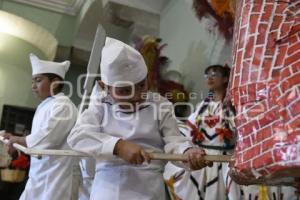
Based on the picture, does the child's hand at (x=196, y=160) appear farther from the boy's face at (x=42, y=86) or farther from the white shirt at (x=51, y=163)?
the boy's face at (x=42, y=86)

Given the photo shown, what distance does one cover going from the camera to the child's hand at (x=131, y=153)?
3.13ft

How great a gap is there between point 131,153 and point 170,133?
7.8 inches

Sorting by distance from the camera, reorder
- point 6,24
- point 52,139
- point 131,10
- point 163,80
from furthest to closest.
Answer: point 6,24 → point 131,10 → point 163,80 → point 52,139

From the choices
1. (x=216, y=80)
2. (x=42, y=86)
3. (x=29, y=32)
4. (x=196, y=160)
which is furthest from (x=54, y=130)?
(x=29, y=32)

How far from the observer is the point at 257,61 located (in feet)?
2.11

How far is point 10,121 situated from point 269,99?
13.9 feet

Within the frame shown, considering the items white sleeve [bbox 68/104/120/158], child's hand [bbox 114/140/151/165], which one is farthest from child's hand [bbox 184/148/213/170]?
white sleeve [bbox 68/104/120/158]

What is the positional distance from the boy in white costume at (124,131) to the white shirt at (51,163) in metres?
0.72

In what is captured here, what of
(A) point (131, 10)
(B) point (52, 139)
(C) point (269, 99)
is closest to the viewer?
(C) point (269, 99)

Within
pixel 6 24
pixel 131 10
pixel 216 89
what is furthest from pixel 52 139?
pixel 6 24

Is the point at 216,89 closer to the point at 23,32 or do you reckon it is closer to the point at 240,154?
the point at 240,154

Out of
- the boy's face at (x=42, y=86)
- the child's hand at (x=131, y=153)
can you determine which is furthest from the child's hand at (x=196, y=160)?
the boy's face at (x=42, y=86)

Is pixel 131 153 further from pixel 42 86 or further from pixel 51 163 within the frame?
pixel 42 86

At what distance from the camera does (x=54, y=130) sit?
179 centimetres
